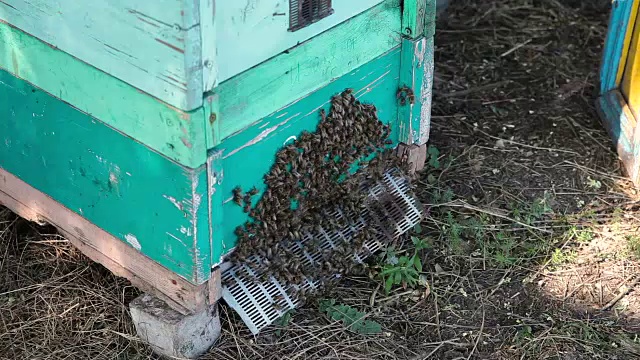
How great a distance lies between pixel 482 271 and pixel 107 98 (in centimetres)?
163

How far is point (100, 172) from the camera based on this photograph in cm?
308

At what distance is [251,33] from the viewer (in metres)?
2.83

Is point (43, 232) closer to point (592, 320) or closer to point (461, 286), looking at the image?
point (461, 286)

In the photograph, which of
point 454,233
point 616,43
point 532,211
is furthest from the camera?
point 616,43

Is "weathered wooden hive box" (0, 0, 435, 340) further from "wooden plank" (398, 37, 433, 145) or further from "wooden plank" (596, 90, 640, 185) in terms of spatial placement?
"wooden plank" (596, 90, 640, 185)

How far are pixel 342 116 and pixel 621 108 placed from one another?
1.63 metres

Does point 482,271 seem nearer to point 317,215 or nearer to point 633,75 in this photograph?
point 317,215

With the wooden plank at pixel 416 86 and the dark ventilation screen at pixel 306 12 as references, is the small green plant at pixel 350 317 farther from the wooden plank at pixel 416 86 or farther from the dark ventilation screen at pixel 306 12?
the dark ventilation screen at pixel 306 12

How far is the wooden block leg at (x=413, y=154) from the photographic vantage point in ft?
12.4

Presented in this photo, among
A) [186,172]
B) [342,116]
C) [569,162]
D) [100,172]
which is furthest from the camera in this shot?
[569,162]

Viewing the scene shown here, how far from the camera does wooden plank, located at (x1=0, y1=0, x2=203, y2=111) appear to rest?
254cm

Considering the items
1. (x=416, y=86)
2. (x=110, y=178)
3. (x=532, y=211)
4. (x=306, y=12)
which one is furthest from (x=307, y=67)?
(x=532, y=211)

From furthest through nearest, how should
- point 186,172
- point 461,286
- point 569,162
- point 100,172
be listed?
point 569,162, point 461,286, point 100,172, point 186,172

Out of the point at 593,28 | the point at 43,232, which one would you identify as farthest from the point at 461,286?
the point at 593,28
